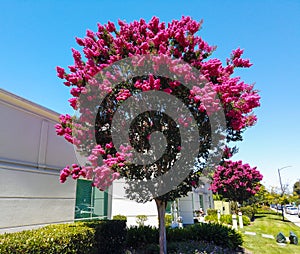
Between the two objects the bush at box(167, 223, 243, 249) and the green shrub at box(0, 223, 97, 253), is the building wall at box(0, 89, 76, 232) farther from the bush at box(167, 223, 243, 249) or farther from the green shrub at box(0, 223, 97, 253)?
the bush at box(167, 223, 243, 249)

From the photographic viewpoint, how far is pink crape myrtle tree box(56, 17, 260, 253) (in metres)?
5.25

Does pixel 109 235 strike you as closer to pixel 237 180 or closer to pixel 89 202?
pixel 89 202

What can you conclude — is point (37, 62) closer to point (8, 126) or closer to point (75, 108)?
point (8, 126)

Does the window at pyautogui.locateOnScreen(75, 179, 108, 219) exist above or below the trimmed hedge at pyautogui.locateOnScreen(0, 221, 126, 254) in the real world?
above

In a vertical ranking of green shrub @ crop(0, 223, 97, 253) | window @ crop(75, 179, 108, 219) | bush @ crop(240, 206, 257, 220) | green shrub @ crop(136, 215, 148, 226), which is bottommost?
bush @ crop(240, 206, 257, 220)

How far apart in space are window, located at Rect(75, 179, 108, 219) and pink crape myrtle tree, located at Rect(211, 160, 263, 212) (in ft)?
33.6

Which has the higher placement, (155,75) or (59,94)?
(59,94)

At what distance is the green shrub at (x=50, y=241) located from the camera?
4.18 m

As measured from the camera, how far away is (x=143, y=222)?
38.4 ft

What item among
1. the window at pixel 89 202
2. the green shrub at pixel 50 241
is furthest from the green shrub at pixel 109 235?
the window at pixel 89 202

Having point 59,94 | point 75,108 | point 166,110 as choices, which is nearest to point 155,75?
point 166,110

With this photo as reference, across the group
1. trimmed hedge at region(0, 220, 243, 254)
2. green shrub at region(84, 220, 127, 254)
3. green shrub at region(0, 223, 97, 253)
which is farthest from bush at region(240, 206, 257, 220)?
green shrub at region(0, 223, 97, 253)

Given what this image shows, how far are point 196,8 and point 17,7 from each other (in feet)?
18.3

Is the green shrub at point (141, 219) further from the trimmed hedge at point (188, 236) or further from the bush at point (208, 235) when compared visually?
the bush at point (208, 235)
